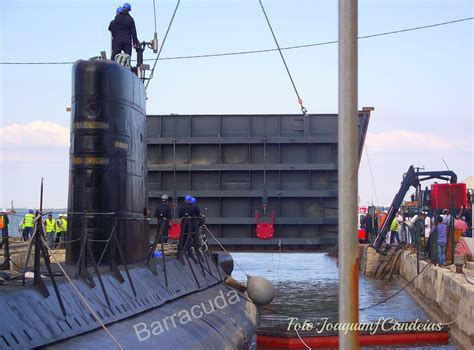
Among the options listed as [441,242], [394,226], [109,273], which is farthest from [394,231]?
[109,273]

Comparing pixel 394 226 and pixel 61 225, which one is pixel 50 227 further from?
pixel 394 226

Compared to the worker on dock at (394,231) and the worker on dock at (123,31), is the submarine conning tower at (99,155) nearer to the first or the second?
the worker on dock at (123,31)

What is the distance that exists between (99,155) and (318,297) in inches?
479

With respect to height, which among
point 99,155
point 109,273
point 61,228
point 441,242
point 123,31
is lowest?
point 109,273

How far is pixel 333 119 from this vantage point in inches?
834

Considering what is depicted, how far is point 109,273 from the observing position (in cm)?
1000

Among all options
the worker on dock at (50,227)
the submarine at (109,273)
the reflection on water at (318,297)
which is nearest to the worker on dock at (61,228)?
the worker on dock at (50,227)

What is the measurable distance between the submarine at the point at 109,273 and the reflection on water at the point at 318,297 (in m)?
3.92

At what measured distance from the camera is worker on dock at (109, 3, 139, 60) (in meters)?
13.6

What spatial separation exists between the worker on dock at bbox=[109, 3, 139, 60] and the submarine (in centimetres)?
141

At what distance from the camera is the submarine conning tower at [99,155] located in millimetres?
10820

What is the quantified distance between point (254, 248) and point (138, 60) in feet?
30.1

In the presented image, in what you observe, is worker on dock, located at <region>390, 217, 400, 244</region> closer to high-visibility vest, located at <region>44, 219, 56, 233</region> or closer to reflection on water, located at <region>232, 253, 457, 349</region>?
reflection on water, located at <region>232, 253, 457, 349</region>

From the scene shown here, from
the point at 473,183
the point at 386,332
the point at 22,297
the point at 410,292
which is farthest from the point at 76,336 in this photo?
the point at 473,183
